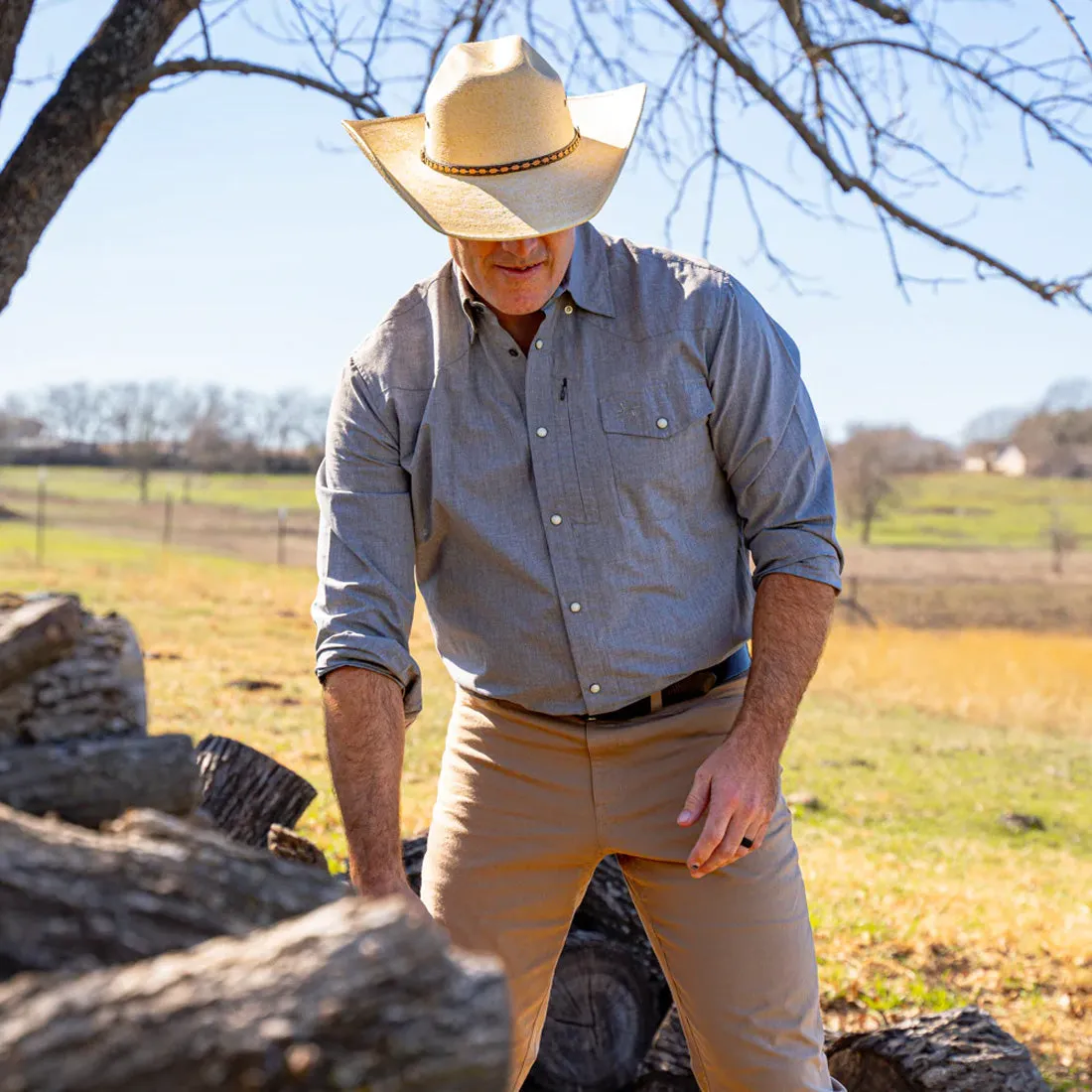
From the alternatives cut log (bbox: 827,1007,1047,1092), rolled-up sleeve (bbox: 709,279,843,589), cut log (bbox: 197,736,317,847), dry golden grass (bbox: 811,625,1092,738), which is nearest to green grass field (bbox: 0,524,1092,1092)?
dry golden grass (bbox: 811,625,1092,738)

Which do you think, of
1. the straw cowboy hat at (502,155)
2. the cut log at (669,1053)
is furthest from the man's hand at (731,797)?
the cut log at (669,1053)

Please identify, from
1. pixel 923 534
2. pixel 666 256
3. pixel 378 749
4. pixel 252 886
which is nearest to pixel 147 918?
pixel 252 886

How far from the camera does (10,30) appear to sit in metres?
4.37

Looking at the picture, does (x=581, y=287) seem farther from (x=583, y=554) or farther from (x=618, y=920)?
(x=618, y=920)

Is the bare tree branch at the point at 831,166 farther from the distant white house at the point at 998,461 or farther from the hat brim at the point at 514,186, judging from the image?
the distant white house at the point at 998,461

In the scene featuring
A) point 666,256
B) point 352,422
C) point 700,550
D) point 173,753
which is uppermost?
point 666,256

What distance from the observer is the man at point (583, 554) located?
2691 millimetres

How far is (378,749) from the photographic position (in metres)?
2.58

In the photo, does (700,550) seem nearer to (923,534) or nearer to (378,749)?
(378,749)

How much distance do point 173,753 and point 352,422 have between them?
1.43 metres

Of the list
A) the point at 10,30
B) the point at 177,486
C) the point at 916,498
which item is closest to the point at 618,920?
the point at 10,30

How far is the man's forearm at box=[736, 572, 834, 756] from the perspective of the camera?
2652mm

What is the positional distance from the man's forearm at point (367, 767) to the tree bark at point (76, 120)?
2.51 m

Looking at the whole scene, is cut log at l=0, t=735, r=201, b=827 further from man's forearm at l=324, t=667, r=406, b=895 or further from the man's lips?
the man's lips
